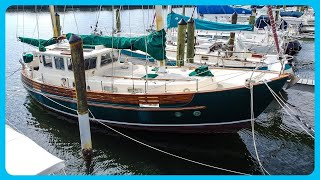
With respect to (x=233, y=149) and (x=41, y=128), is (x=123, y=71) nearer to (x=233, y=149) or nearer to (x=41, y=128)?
(x=41, y=128)

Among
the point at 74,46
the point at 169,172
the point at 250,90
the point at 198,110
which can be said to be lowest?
the point at 169,172

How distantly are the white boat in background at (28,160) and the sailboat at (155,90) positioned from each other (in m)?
4.86

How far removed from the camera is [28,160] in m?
6.66

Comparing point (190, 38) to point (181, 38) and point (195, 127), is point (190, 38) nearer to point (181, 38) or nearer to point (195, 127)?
point (181, 38)

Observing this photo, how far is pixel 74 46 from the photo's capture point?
9305 millimetres

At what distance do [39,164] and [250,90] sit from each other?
6.88 m

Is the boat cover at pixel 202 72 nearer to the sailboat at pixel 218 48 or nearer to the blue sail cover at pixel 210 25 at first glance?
the sailboat at pixel 218 48

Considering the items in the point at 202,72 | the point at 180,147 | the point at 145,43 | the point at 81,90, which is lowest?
the point at 180,147

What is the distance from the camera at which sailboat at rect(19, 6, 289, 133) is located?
35.5ft

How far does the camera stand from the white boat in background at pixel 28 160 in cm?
640

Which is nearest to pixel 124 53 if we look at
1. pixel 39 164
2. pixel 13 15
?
pixel 39 164

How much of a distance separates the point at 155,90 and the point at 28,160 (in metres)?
5.68

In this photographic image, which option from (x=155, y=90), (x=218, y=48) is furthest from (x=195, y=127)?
(x=218, y=48)

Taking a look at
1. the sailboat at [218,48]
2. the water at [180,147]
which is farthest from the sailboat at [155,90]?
the sailboat at [218,48]
